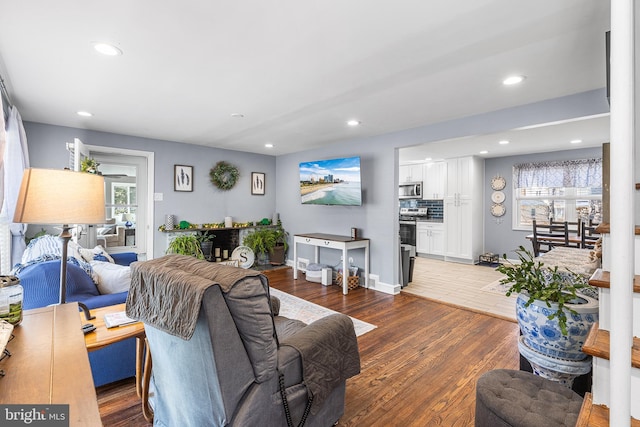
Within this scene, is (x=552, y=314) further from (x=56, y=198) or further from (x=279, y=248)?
(x=279, y=248)

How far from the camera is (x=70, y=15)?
1772 mm

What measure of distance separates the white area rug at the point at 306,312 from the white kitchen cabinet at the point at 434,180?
4506 mm

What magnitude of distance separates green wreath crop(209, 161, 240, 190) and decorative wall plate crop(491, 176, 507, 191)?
551cm

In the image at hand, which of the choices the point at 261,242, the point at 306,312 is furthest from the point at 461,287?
the point at 261,242

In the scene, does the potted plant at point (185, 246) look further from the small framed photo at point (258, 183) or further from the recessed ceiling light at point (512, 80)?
the recessed ceiling light at point (512, 80)

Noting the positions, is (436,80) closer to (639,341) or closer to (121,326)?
(639,341)

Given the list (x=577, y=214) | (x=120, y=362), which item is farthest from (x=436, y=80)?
(x=577, y=214)

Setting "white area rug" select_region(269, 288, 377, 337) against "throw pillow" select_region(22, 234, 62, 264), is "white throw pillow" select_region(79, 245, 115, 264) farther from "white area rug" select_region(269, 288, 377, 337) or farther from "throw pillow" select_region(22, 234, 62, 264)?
"white area rug" select_region(269, 288, 377, 337)

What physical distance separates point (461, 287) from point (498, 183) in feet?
10.4

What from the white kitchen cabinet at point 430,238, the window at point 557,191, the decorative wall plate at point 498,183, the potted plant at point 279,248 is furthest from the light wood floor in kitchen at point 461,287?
the potted plant at point 279,248

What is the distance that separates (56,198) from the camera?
4.82 feet

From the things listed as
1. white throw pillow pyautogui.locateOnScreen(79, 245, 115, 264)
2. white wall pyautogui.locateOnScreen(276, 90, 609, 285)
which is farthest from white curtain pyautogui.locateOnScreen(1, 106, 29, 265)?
white wall pyautogui.locateOnScreen(276, 90, 609, 285)

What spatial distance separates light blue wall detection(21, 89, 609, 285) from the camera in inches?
133

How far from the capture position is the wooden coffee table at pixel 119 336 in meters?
1.47
